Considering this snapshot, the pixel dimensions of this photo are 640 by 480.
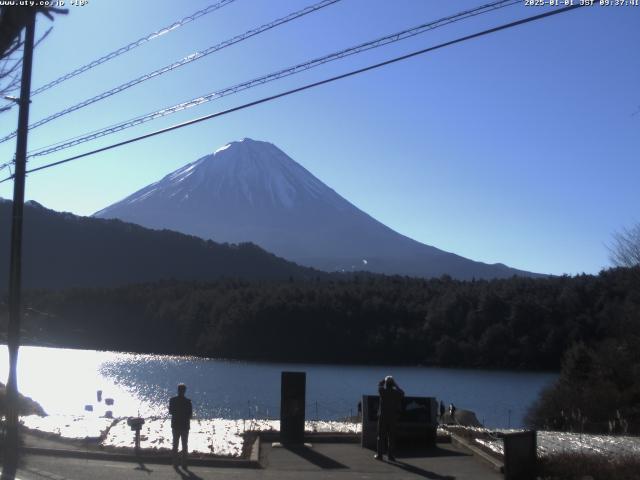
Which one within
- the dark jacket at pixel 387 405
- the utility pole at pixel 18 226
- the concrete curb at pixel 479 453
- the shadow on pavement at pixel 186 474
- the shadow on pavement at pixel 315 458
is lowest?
the shadow on pavement at pixel 186 474

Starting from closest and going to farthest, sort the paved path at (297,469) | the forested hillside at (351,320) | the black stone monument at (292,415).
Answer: the paved path at (297,469) → the black stone monument at (292,415) → the forested hillside at (351,320)

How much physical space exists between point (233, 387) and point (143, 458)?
36.8 metres

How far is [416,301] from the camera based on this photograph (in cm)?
9394

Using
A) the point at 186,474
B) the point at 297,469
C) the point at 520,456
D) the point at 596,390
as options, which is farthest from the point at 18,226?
the point at 596,390

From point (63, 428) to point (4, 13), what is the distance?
8.77 meters

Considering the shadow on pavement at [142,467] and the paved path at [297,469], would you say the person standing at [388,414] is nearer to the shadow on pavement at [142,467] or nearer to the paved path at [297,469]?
the paved path at [297,469]

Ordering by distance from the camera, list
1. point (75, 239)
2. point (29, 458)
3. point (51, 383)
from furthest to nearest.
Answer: point (75, 239), point (51, 383), point (29, 458)

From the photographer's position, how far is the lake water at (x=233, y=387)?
37.3 m

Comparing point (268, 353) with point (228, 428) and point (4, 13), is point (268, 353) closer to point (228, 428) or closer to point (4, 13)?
point (228, 428)

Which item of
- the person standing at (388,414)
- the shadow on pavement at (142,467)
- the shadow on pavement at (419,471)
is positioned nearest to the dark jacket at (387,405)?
the person standing at (388,414)

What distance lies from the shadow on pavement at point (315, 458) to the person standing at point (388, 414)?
0.79 metres

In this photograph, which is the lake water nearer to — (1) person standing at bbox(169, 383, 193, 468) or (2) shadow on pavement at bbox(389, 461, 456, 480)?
(1) person standing at bbox(169, 383, 193, 468)

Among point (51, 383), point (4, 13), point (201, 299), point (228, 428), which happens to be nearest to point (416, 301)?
point (201, 299)

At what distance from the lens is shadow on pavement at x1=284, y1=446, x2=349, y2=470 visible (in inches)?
507
